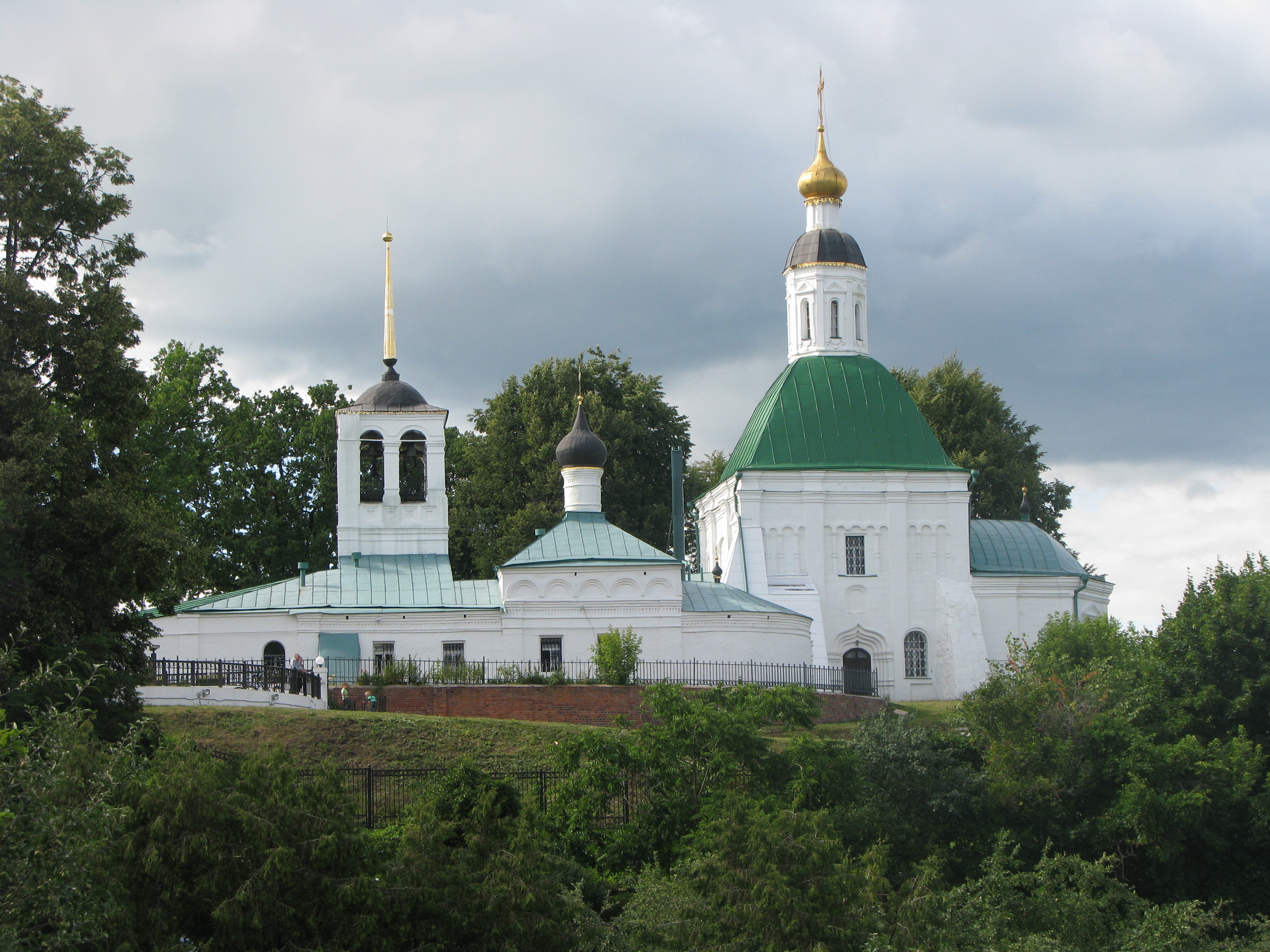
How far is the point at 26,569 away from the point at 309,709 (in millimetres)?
8416

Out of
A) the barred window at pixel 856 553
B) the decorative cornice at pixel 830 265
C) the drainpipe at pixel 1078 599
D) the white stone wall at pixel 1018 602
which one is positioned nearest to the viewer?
the barred window at pixel 856 553

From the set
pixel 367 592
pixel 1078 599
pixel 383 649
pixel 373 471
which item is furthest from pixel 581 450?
pixel 1078 599

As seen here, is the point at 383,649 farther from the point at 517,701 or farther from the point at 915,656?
the point at 915,656

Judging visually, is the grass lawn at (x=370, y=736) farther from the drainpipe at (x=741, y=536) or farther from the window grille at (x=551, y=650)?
the drainpipe at (x=741, y=536)

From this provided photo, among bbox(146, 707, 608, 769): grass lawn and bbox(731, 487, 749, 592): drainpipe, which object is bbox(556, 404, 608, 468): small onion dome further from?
bbox(146, 707, 608, 769): grass lawn

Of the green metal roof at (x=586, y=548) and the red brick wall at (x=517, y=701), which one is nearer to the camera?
the red brick wall at (x=517, y=701)

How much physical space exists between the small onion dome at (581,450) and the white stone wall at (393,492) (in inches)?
116

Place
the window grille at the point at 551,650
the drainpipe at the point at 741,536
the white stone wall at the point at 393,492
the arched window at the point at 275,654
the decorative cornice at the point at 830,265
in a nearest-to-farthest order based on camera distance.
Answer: the arched window at the point at 275,654 < the window grille at the point at 551,650 < the white stone wall at the point at 393,492 < the drainpipe at the point at 741,536 < the decorative cornice at the point at 830,265

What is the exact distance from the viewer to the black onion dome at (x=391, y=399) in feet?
121

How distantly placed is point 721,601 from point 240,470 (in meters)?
17.1

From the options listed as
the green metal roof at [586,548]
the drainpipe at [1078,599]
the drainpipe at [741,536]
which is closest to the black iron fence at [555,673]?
the green metal roof at [586,548]

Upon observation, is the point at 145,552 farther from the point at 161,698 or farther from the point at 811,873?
the point at 811,873

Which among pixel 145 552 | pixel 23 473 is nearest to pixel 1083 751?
pixel 145 552

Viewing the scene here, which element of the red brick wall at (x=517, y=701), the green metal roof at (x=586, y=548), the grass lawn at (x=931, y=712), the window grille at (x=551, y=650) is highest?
the green metal roof at (x=586, y=548)
